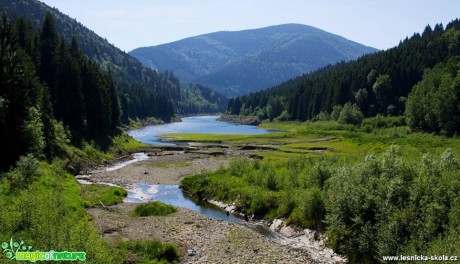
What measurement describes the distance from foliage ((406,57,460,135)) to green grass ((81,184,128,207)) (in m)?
90.5

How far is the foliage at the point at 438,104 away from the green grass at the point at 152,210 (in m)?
89.2

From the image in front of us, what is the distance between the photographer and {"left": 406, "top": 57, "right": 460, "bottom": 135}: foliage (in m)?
105

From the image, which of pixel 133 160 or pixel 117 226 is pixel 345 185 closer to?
pixel 117 226

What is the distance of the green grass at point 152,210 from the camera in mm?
48125

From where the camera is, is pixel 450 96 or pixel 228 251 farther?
pixel 450 96

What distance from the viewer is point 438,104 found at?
10862 centimetres

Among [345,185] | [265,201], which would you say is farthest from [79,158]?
[345,185]

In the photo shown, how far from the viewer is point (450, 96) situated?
10538cm

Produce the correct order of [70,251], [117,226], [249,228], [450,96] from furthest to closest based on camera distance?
[450,96] → [249,228] → [117,226] → [70,251]

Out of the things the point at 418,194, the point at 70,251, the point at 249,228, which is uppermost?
the point at 418,194

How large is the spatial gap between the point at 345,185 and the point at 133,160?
7095 cm

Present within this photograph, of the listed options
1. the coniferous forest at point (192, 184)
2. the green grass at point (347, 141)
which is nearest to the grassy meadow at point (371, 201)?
the coniferous forest at point (192, 184)

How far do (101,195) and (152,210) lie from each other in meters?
11.2

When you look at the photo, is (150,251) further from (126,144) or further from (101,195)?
(126,144)
